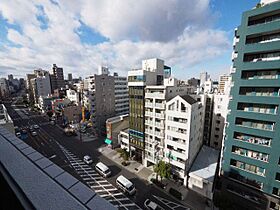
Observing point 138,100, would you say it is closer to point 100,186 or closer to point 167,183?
point 167,183

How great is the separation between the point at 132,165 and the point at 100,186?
9.07 meters

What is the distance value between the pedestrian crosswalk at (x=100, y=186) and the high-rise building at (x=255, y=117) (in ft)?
59.6

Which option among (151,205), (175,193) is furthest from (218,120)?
(151,205)

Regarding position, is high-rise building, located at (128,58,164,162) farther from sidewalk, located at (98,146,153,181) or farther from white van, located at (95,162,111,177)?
white van, located at (95,162,111,177)

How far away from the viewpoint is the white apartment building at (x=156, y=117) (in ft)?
87.5

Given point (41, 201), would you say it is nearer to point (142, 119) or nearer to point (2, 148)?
point (2, 148)

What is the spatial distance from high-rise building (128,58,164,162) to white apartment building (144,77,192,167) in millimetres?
1347

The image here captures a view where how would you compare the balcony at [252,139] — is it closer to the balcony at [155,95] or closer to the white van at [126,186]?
the balcony at [155,95]

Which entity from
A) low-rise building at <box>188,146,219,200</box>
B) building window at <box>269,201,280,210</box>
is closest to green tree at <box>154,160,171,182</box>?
low-rise building at <box>188,146,219,200</box>

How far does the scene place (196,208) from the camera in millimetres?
20531

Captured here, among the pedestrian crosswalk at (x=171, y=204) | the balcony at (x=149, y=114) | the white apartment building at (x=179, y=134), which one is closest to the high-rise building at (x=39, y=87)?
the balcony at (x=149, y=114)

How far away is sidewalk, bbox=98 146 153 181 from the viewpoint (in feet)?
91.4

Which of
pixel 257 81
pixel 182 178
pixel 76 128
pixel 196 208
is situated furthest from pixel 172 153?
pixel 76 128

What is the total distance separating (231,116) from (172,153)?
42.5 feet
